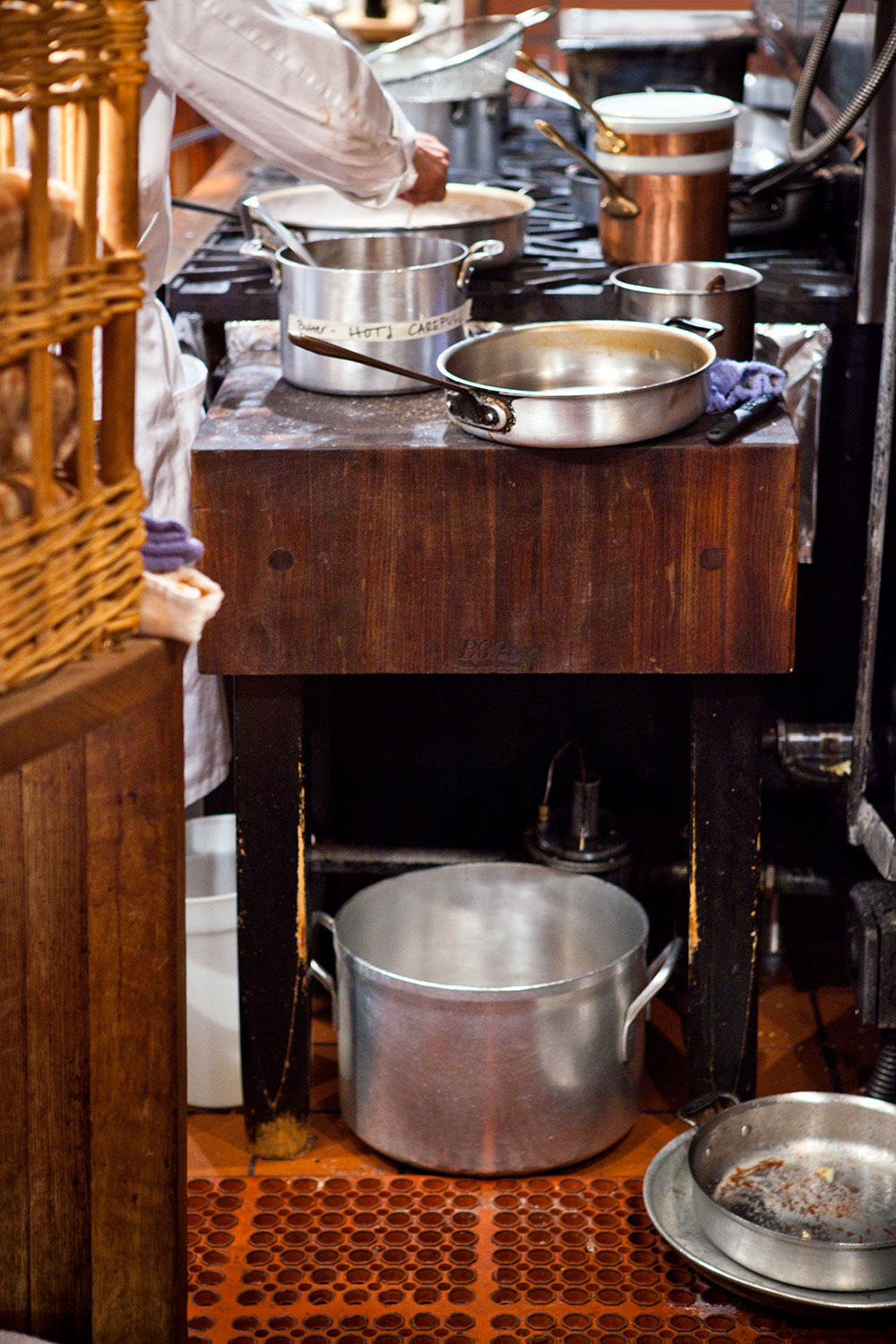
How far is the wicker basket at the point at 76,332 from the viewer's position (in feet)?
2.77

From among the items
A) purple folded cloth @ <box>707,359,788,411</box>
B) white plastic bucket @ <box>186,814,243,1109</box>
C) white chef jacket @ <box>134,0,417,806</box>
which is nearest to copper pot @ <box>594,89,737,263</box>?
white chef jacket @ <box>134,0,417,806</box>

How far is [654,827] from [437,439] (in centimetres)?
101

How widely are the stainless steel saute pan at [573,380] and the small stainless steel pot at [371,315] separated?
7 centimetres

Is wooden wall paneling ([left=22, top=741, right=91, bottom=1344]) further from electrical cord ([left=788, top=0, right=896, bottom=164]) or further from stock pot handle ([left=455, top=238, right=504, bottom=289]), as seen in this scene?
electrical cord ([left=788, top=0, right=896, bottom=164])

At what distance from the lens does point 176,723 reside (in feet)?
3.69

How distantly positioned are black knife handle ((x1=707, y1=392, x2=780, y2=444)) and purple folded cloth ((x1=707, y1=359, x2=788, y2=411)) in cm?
1

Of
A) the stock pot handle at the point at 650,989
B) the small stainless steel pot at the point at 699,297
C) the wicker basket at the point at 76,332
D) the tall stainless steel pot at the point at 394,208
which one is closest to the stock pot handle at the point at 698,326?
the small stainless steel pot at the point at 699,297

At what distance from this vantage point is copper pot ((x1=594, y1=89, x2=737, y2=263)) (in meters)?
2.39

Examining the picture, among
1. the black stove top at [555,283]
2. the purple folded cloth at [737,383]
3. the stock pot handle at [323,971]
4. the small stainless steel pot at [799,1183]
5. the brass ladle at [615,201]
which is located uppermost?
the brass ladle at [615,201]

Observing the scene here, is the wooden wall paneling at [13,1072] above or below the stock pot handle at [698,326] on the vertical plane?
below

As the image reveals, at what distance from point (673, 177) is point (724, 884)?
108 cm

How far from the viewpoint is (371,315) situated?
199 cm

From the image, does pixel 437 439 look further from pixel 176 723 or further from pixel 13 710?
pixel 13 710

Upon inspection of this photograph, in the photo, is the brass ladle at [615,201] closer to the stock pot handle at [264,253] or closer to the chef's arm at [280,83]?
the chef's arm at [280,83]
